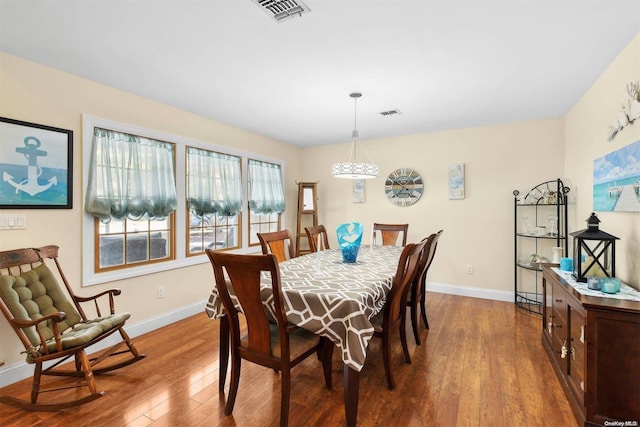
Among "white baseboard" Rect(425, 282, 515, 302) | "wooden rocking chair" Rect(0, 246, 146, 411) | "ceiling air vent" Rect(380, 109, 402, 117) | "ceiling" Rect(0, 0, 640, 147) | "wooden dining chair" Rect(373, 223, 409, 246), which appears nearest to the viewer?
"ceiling" Rect(0, 0, 640, 147)

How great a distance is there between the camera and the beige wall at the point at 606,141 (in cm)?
212

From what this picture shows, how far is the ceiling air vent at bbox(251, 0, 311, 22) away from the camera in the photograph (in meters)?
1.72

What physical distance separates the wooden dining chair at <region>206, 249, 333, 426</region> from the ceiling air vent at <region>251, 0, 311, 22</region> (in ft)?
4.57

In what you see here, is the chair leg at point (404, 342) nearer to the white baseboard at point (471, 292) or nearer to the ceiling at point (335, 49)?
the ceiling at point (335, 49)

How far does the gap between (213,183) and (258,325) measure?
99.4 inches

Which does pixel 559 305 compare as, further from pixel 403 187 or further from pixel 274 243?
pixel 403 187

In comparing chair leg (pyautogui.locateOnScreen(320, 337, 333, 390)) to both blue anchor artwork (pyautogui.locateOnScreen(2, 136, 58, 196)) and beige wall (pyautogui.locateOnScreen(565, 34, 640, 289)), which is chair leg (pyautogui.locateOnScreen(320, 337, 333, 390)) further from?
blue anchor artwork (pyautogui.locateOnScreen(2, 136, 58, 196))

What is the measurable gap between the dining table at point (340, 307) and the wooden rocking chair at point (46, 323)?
2.75ft

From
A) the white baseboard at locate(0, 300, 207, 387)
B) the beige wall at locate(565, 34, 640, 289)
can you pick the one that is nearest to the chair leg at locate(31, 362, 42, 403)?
the white baseboard at locate(0, 300, 207, 387)

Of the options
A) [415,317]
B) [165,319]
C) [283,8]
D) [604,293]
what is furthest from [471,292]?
[283,8]

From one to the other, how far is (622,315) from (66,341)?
323cm

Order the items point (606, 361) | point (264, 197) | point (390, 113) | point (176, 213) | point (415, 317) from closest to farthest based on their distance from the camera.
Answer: point (606, 361)
point (415, 317)
point (176, 213)
point (390, 113)
point (264, 197)

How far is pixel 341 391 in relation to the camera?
2.12m

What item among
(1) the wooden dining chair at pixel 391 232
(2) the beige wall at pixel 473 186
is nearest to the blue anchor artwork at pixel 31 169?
(1) the wooden dining chair at pixel 391 232
